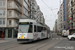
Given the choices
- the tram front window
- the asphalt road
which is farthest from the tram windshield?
the asphalt road

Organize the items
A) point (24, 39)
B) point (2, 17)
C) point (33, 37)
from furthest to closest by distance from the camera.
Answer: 1. point (2, 17)
2. point (33, 37)
3. point (24, 39)

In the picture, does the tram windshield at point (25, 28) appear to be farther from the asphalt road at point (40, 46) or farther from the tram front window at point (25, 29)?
the asphalt road at point (40, 46)

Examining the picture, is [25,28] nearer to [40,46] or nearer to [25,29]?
[25,29]

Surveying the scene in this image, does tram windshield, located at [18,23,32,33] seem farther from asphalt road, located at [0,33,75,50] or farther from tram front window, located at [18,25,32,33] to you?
asphalt road, located at [0,33,75,50]

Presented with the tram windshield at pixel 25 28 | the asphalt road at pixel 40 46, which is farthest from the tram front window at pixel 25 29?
the asphalt road at pixel 40 46

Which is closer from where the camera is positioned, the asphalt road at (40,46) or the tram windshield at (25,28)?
the asphalt road at (40,46)

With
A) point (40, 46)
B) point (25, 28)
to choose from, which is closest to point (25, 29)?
point (25, 28)

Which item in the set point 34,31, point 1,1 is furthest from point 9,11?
point 34,31

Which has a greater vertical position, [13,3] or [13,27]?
[13,3]

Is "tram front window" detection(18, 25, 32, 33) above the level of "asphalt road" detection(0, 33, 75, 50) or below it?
above

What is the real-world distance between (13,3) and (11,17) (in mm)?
4648

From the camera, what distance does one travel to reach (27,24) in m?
16.3

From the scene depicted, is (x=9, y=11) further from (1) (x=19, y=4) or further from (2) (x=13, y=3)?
(1) (x=19, y=4)

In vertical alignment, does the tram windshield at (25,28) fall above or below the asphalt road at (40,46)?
above
